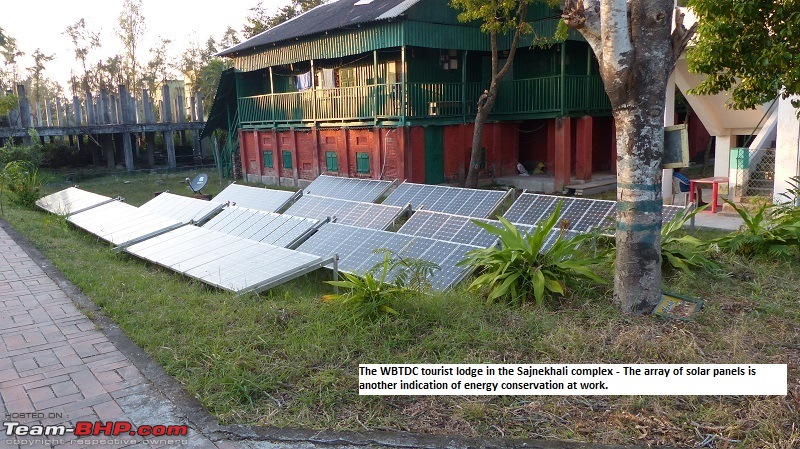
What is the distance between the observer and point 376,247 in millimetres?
7812

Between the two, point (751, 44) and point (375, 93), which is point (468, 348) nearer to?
point (751, 44)

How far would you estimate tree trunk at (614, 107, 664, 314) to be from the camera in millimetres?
5305

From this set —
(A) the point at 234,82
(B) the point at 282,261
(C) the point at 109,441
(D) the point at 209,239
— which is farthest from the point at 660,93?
(A) the point at 234,82

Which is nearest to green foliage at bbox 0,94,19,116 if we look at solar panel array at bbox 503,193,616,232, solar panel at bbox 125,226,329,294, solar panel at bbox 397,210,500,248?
solar panel at bbox 125,226,329,294

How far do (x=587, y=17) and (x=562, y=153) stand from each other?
11754mm

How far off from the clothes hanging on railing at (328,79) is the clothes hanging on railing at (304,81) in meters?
0.58

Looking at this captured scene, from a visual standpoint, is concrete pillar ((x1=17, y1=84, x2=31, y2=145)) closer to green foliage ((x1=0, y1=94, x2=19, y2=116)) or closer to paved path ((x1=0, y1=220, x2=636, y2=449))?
green foliage ((x1=0, y1=94, x2=19, y2=116))

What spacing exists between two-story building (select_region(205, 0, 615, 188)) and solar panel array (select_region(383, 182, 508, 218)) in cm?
563

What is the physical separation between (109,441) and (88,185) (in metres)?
20.8

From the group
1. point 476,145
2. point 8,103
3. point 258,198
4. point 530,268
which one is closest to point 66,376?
point 530,268

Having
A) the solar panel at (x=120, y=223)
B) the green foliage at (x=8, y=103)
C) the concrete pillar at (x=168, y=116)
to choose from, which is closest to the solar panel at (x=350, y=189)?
the solar panel at (x=120, y=223)

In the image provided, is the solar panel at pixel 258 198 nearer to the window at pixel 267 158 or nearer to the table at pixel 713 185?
the table at pixel 713 185

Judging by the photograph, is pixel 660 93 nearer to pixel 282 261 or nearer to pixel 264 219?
pixel 282 261

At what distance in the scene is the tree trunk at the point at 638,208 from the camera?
5305 mm
